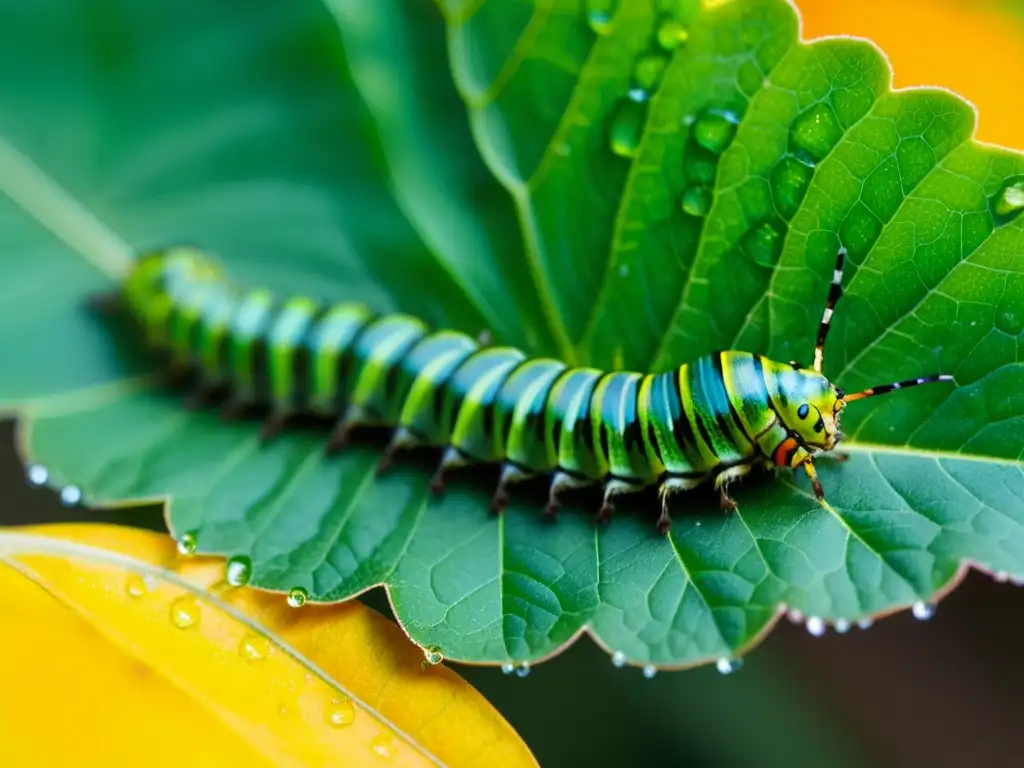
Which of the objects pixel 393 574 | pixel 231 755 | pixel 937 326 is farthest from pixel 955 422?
pixel 231 755

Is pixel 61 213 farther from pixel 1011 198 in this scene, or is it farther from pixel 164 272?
pixel 1011 198

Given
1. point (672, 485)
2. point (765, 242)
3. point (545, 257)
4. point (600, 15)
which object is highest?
point (600, 15)

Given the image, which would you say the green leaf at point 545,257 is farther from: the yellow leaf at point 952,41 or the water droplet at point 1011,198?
the yellow leaf at point 952,41

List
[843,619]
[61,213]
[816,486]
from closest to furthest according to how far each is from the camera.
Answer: [843,619] < [816,486] < [61,213]

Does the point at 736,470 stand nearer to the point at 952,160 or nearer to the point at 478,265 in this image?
the point at 952,160

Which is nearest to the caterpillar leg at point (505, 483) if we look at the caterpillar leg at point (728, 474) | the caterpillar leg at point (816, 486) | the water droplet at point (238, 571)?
the caterpillar leg at point (728, 474)

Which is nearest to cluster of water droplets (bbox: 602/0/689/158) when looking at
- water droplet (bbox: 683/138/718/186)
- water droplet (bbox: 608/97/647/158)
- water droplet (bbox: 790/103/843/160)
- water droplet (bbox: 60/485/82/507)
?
water droplet (bbox: 608/97/647/158)

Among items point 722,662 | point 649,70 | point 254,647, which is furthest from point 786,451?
point 254,647
